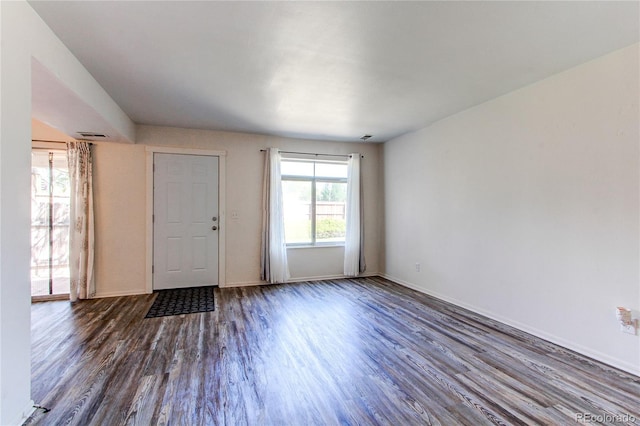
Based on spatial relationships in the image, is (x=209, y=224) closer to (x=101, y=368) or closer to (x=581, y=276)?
(x=101, y=368)

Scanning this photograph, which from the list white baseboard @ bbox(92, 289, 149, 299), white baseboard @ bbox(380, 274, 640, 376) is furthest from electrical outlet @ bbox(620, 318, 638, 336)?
white baseboard @ bbox(92, 289, 149, 299)

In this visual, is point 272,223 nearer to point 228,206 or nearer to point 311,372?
point 228,206

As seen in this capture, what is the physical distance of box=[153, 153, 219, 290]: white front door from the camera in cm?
438

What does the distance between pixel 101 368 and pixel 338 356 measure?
72.6 inches

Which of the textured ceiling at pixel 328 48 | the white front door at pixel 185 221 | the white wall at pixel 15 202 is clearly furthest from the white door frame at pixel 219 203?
the white wall at pixel 15 202

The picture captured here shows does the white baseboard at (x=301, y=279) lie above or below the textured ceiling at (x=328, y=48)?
below

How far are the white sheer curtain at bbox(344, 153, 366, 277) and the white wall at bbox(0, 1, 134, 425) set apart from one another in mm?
4171

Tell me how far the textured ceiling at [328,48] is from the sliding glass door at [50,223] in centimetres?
154

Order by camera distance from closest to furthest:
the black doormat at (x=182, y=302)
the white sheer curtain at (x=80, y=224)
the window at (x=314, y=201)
Answer: the black doormat at (x=182, y=302), the white sheer curtain at (x=80, y=224), the window at (x=314, y=201)

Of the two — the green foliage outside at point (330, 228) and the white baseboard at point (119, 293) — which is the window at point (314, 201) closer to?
the green foliage outside at point (330, 228)

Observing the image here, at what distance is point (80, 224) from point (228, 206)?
193 centimetres

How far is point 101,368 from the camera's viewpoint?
223 cm

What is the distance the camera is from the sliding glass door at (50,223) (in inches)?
156

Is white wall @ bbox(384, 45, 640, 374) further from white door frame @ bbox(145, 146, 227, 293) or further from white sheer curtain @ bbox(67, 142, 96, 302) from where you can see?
white sheer curtain @ bbox(67, 142, 96, 302)
